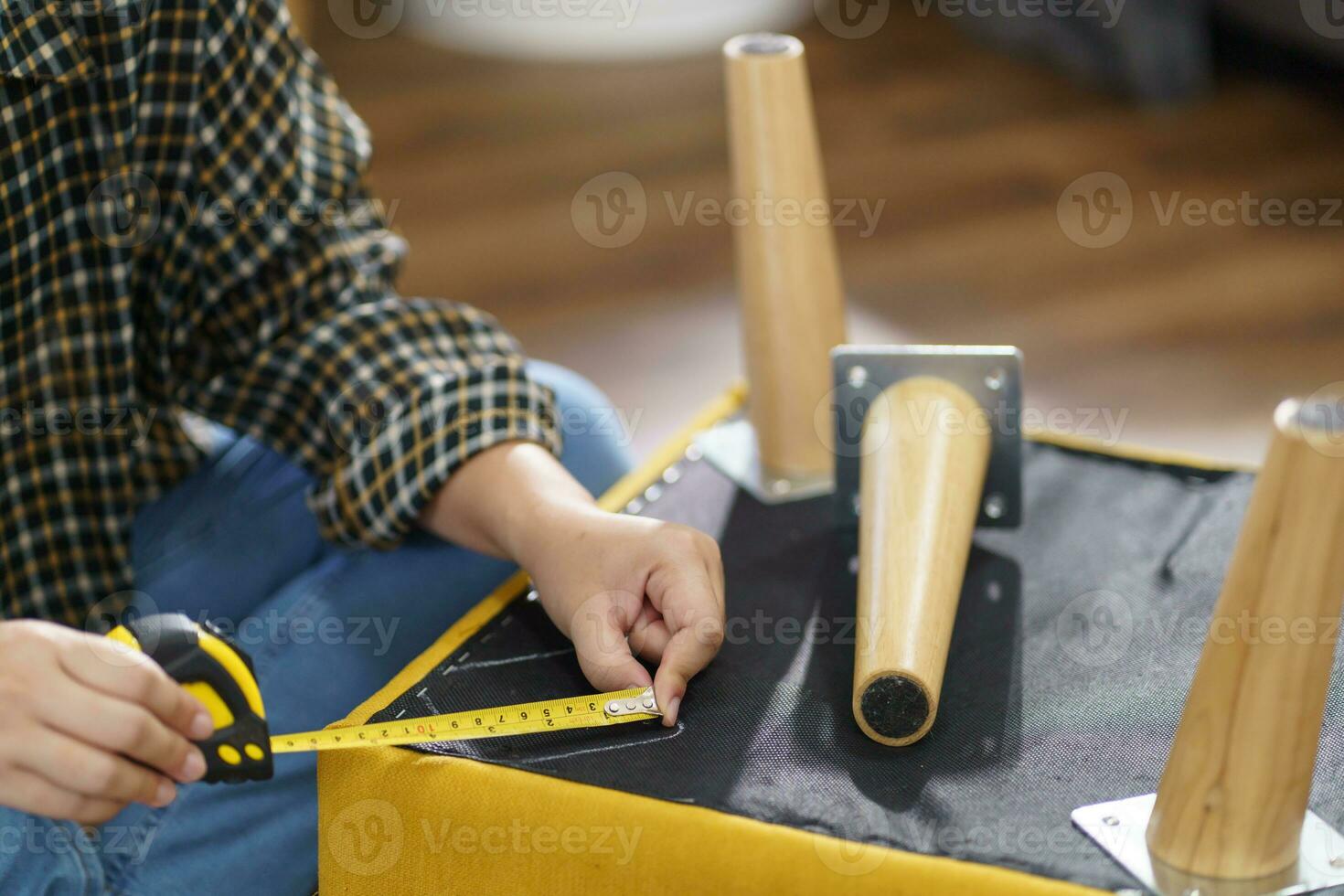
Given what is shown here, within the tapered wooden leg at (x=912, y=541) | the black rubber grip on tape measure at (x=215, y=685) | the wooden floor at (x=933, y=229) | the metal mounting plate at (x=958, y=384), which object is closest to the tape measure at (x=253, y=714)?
the black rubber grip on tape measure at (x=215, y=685)

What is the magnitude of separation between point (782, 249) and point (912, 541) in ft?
0.94

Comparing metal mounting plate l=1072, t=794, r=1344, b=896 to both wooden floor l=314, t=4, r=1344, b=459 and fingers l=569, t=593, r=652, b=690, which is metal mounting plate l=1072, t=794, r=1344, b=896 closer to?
fingers l=569, t=593, r=652, b=690

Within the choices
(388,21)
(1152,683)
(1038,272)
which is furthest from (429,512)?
(388,21)

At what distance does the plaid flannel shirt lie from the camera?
0.82 metres

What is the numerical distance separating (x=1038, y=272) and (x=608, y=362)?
618 millimetres

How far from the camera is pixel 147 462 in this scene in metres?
0.91

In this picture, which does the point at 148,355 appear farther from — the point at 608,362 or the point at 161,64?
the point at 608,362

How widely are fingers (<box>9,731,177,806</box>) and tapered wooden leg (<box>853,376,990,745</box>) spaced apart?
318 millimetres

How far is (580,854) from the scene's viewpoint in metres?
0.63

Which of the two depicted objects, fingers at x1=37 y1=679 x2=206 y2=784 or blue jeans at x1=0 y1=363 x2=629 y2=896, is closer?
fingers at x1=37 y1=679 x2=206 y2=784

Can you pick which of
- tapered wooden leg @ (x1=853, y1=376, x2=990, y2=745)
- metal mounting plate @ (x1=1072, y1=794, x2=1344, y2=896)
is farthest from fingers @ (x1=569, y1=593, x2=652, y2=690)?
metal mounting plate @ (x1=1072, y1=794, x2=1344, y2=896)

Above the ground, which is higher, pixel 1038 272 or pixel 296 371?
pixel 296 371

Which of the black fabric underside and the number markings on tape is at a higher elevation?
the number markings on tape

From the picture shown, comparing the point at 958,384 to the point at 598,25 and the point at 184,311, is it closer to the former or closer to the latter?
the point at 184,311
